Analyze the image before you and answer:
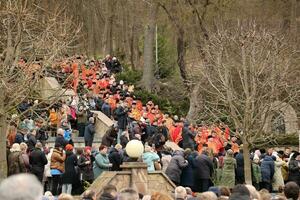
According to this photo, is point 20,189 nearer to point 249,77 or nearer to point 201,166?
point 201,166

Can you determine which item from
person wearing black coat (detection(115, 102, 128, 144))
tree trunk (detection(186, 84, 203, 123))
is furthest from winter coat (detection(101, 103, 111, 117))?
tree trunk (detection(186, 84, 203, 123))

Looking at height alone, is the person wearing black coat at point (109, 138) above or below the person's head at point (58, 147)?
above

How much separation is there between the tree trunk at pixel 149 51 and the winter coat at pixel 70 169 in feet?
79.8

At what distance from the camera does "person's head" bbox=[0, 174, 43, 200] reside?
A: 3.93 m

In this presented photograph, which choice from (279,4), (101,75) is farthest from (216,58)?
(279,4)

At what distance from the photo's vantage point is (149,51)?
44.9 meters

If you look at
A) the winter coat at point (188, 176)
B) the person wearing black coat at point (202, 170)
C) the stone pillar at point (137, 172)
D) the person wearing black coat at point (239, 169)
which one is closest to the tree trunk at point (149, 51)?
the person wearing black coat at point (239, 169)

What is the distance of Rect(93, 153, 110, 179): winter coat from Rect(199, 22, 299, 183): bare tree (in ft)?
12.6

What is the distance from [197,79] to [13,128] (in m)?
17.6

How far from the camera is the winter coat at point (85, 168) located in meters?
19.4

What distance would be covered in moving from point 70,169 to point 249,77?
9.91 metres

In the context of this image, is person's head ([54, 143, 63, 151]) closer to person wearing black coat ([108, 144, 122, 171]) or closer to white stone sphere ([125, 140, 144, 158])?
person wearing black coat ([108, 144, 122, 171])

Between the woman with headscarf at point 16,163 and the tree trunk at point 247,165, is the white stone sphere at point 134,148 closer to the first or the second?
the woman with headscarf at point 16,163

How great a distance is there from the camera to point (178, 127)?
30.1 m
